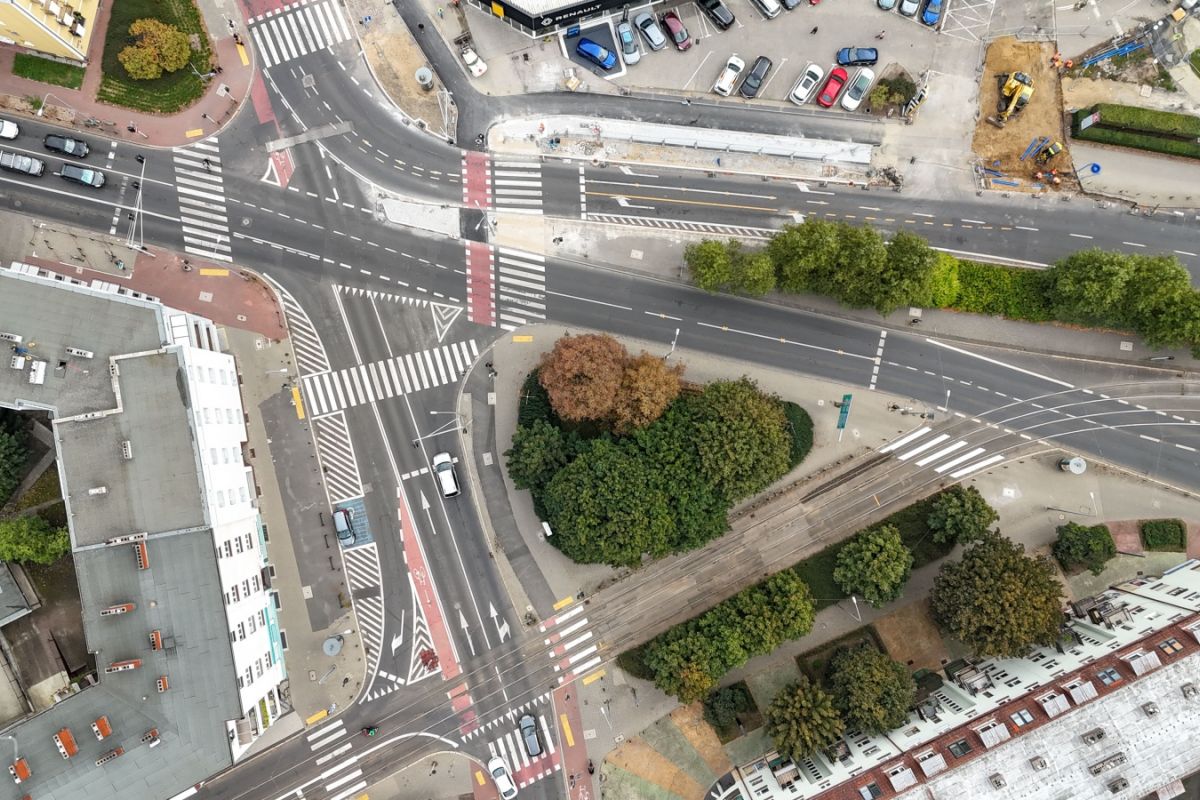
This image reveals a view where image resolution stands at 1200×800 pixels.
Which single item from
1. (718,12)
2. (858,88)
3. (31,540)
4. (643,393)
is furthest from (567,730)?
(718,12)

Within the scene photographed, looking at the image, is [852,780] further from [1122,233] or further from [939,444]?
[1122,233]

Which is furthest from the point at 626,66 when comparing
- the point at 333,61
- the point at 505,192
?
the point at 333,61

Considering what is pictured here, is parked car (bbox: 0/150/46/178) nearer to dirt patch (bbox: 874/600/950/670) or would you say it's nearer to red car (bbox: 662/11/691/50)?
red car (bbox: 662/11/691/50)

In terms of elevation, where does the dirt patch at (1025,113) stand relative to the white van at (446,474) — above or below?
above

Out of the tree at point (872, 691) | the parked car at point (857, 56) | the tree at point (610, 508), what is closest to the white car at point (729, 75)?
the parked car at point (857, 56)

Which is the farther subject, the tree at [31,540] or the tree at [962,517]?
the tree at [962,517]

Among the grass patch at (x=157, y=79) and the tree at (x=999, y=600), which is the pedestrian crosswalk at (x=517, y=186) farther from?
the tree at (x=999, y=600)
